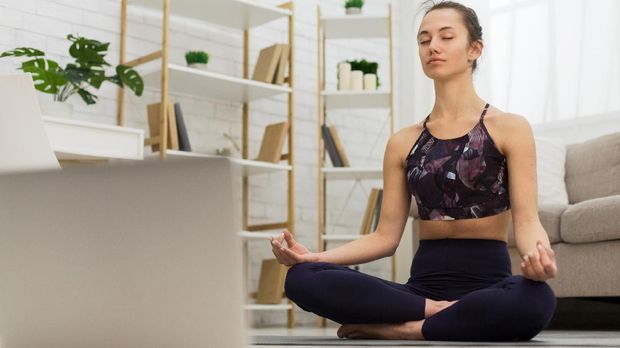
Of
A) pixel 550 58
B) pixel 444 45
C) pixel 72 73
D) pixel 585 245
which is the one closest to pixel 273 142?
pixel 72 73

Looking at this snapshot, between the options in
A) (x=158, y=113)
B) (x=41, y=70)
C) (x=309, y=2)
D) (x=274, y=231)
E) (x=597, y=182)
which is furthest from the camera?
(x=309, y=2)

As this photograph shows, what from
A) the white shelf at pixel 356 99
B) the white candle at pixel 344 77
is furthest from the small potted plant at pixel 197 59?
the white candle at pixel 344 77

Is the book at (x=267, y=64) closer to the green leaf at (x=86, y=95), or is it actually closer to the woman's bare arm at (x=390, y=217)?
the green leaf at (x=86, y=95)

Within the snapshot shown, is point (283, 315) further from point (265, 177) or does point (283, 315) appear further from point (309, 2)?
point (309, 2)

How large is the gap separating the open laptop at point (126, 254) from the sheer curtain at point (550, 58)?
387cm

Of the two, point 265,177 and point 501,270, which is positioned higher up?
point 265,177

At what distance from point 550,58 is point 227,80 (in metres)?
1.71

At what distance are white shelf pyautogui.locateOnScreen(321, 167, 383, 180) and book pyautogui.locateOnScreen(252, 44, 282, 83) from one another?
598 millimetres

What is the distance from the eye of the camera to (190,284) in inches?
28.9

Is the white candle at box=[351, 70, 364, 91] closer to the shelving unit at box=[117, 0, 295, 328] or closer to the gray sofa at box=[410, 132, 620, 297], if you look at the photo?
the shelving unit at box=[117, 0, 295, 328]

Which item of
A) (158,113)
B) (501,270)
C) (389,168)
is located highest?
(158,113)

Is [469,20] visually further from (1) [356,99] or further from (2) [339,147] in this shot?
(1) [356,99]

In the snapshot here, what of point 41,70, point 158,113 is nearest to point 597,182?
point 158,113

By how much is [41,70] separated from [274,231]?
5.49 feet
